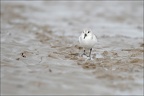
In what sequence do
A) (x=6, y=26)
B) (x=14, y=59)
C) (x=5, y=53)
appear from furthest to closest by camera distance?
(x=6, y=26), (x=5, y=53), (x=14, y=59)

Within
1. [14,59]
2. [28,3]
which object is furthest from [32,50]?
[28,3]

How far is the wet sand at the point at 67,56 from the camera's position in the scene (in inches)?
263

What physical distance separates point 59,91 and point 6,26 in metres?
8.95

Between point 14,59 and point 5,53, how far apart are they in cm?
70

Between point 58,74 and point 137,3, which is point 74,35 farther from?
point 137,3

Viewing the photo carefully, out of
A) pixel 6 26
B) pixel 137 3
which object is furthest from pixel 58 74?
pixel 137 3

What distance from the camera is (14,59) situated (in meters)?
8.72

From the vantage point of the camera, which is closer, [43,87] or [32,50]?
[43,87]

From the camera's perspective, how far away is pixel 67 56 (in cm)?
930

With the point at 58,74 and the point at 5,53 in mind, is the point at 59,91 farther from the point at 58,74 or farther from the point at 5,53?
the point at 5,53

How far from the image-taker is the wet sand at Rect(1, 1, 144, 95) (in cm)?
669

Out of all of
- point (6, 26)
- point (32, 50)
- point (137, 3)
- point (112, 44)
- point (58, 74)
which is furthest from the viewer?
point (137, 3)

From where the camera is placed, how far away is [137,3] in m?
23.6

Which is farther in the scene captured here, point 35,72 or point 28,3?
point 28,3
